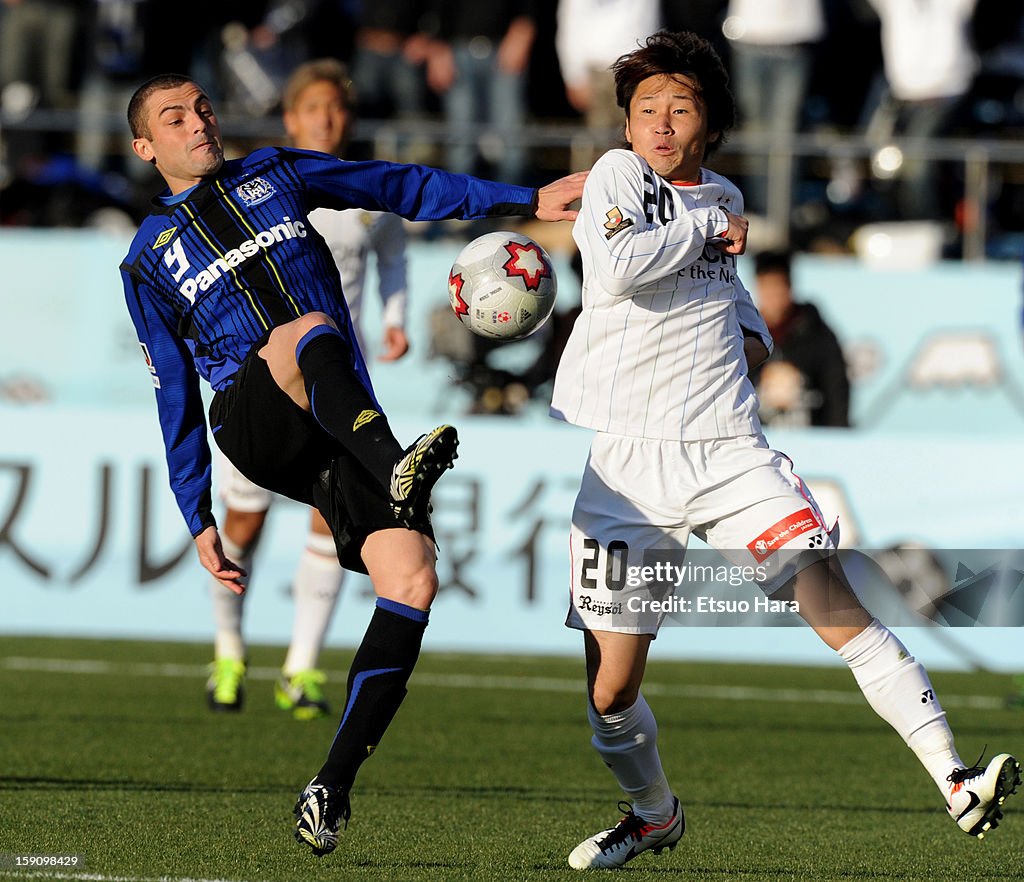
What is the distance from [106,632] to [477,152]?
4.94 meters

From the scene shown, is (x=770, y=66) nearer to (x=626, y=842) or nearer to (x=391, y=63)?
(x=391, y=63)

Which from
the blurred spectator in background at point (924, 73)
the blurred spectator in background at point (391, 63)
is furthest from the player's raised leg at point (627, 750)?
the blurred spectator in background at point (391, 63)

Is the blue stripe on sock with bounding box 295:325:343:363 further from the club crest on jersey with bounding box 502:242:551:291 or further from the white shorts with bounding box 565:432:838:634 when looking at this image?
the white shorts with bounding box 565:432:838:634

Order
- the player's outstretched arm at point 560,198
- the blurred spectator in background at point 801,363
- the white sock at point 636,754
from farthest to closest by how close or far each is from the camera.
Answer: the blurred spectator in background at point 801,363 < the player's outstretched arm at point 560,198 < the white sock at point 636,754

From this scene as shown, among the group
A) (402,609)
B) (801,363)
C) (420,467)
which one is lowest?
(801,363)

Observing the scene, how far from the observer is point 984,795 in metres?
4.69

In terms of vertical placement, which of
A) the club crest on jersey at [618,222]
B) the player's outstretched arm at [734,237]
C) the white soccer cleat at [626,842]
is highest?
the club crest on jersey at [618,222]

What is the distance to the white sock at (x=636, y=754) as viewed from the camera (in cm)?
529

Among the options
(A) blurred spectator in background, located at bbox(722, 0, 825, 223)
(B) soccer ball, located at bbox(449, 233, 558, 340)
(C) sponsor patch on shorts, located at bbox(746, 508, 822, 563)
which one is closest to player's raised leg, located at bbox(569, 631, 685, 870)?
(C) sponsor patch on shorts, located at bbox(746, 508, 822, 563)

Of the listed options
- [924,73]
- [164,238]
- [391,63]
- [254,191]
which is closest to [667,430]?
[254,191]

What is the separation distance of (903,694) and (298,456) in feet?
5.84

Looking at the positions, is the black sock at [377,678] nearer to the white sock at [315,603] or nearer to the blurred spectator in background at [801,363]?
the white sock at [315,603]

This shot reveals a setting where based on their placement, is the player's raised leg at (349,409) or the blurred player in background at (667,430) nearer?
the player's raised leg at (349,409)

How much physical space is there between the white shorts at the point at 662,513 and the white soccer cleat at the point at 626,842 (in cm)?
64
